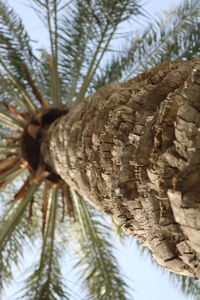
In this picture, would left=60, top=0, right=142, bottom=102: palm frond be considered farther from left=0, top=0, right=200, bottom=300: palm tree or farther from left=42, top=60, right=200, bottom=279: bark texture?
left=42, top=60, right=200, bottom=279: bark texture

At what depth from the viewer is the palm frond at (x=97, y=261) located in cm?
554

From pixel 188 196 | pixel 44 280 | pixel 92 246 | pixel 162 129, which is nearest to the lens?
pixel 188 196

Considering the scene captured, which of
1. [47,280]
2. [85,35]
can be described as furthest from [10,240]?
[85,35]

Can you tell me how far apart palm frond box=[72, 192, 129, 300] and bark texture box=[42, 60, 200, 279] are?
3.27 metres

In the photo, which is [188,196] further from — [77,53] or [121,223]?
[77,53]

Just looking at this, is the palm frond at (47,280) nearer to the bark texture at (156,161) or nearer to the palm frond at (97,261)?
the palm frond at (97,261)

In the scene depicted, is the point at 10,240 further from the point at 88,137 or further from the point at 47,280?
the point at 88,137

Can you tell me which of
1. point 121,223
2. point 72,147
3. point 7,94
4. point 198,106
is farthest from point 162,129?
point 7,94

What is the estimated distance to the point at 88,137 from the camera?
8.87ft

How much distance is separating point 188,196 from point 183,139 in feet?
0.75

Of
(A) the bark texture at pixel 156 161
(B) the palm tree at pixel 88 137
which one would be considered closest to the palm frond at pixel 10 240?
(B) the palm tree at pixel 88 137

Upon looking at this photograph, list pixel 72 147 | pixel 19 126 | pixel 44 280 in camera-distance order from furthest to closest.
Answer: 1. pixel 19 126
2. pixel 44 280
3. pixel 72 147

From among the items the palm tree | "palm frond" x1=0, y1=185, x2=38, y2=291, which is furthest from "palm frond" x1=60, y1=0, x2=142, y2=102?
"palm frond" x1=0, y1=185, x2=38, y2=291

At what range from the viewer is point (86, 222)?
6.28 metres
